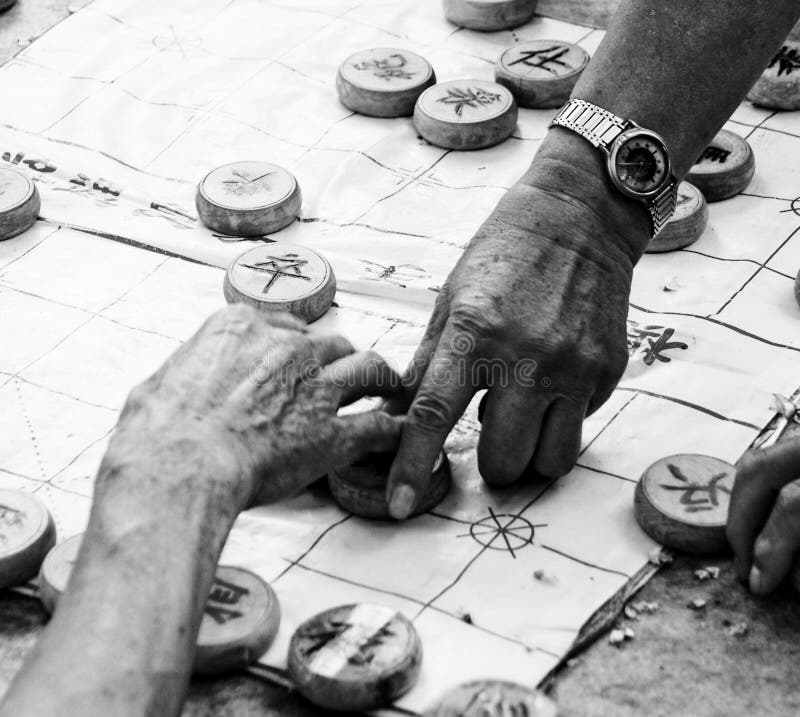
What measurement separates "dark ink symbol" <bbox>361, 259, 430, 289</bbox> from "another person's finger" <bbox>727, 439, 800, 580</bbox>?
4.31 feet

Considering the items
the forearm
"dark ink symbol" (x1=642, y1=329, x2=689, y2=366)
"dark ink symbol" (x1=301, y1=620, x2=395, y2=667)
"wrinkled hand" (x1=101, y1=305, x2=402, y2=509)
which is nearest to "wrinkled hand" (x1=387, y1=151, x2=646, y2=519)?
"wrinkled hand" (x1=101, y1=305, x2=402, y2=509)

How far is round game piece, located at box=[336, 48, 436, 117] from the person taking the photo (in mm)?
4004

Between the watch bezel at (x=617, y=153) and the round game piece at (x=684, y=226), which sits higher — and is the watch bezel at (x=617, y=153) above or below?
above

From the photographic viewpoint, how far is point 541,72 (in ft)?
13.5

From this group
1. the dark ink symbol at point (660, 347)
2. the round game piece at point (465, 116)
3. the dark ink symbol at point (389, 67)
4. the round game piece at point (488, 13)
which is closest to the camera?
the dark ink symbol at point (660, 347)

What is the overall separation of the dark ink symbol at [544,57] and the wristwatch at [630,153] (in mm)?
1583

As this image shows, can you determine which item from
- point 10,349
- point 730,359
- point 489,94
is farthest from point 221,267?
point 730,359

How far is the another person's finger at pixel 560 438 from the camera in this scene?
7.97 feet

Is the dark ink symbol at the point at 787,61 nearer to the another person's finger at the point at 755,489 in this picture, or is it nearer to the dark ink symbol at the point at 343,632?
the another person's finger at the point at 755,489

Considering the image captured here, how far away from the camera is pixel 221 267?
3.40 m

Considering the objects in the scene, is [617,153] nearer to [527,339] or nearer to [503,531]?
[527,339]

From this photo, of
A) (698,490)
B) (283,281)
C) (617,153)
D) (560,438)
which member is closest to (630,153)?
(617,153)

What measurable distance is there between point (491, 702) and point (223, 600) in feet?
1.91

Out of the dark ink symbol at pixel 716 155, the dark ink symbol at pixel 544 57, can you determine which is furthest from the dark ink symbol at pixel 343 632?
the dark ink symbol at pixel 544 57
